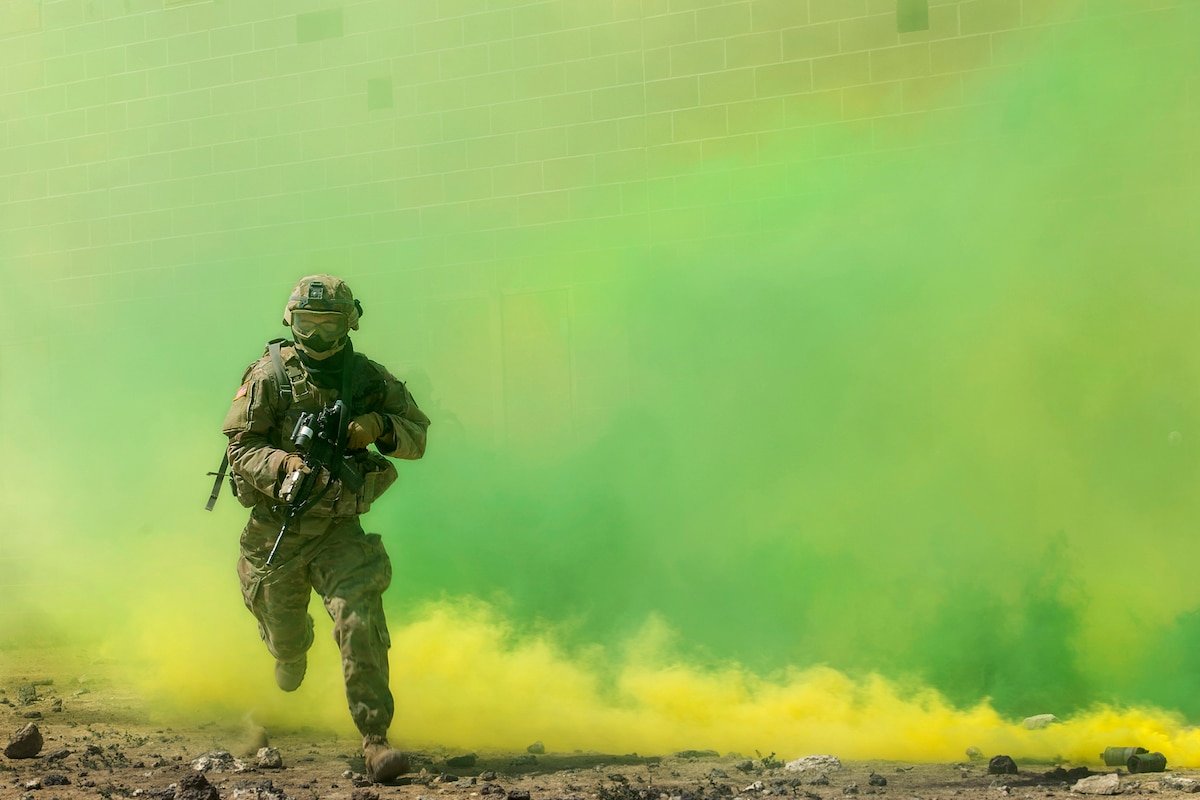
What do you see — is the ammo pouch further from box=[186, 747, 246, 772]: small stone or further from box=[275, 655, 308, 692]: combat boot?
box=[186, 747, 246, 772]: small stone

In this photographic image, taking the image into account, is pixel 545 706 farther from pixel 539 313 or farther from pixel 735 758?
pixel 539 313

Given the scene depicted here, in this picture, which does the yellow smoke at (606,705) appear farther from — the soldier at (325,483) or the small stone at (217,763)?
the soldier at (325,483)

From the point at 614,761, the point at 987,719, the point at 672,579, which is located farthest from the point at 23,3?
the point at 987,719

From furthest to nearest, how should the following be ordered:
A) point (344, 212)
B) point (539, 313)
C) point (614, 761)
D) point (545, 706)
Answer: point (344, 212) < point (539, 313) < point (545, 706) < point (614, 761)

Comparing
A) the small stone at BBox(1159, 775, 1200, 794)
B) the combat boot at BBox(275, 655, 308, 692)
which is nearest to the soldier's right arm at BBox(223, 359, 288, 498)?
the combat boot at BBox(275, 655, 308, 692)

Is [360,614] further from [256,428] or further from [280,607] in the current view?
[256,428]

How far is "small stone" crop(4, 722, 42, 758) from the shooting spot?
5.36m

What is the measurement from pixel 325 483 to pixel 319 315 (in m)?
0.67

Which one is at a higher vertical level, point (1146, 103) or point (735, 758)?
point (1146, 103)

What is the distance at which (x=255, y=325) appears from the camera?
8.16 meters

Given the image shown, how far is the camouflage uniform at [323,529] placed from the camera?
16.4ft

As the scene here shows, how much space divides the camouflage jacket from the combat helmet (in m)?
0.11

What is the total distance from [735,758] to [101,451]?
16.9 feet

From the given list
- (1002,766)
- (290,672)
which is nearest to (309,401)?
(290,672)
